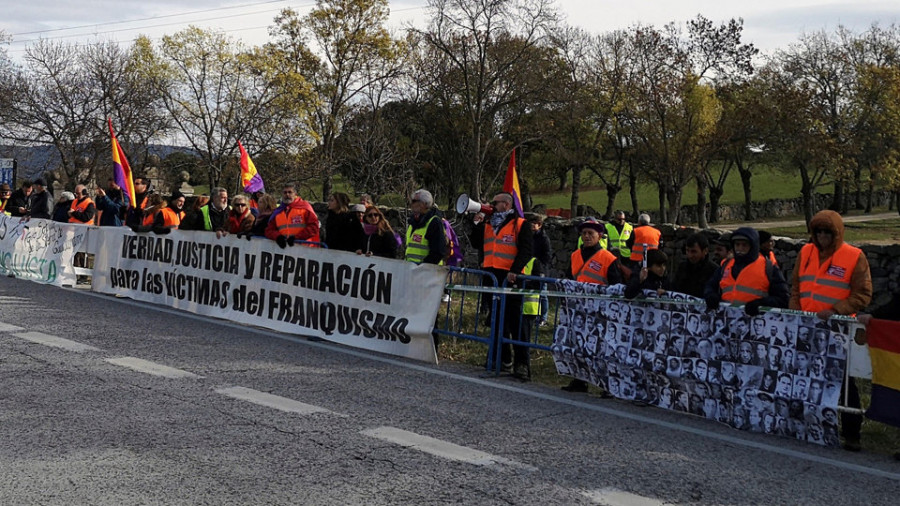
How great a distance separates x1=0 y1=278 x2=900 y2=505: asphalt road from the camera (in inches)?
201

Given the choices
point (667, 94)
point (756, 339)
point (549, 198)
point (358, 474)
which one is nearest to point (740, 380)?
point (756, 339)

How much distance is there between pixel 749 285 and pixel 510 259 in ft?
10.1

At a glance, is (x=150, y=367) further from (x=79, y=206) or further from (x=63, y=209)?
(x=63, y=209)

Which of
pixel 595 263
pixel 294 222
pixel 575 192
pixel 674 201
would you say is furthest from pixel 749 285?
pixel 575 192

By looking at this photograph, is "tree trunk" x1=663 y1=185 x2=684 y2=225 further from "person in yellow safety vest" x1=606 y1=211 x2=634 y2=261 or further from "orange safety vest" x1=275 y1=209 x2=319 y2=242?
"orange safety vest" x1=275 y1=209 x2=319 y2=242

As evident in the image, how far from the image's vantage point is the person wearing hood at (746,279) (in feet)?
24.9

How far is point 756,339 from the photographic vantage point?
7234 millimetres

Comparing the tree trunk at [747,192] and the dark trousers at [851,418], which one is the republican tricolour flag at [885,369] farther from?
the tree trunk at [747,192]

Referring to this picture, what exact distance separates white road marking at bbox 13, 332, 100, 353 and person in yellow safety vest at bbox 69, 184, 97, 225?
25.7 feet

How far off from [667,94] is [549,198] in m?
23.9

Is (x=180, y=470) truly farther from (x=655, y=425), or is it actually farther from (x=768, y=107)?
(x=768, y=107)

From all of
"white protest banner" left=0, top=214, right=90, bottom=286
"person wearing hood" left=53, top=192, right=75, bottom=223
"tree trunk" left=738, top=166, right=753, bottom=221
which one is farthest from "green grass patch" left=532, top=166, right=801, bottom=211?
"white protest banner" left=0, top=214, right=90, bottom=286

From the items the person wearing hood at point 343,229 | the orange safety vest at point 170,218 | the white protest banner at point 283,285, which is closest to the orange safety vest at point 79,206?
the white protest banner at point 283,285

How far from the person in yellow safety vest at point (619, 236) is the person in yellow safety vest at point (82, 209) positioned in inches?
373
